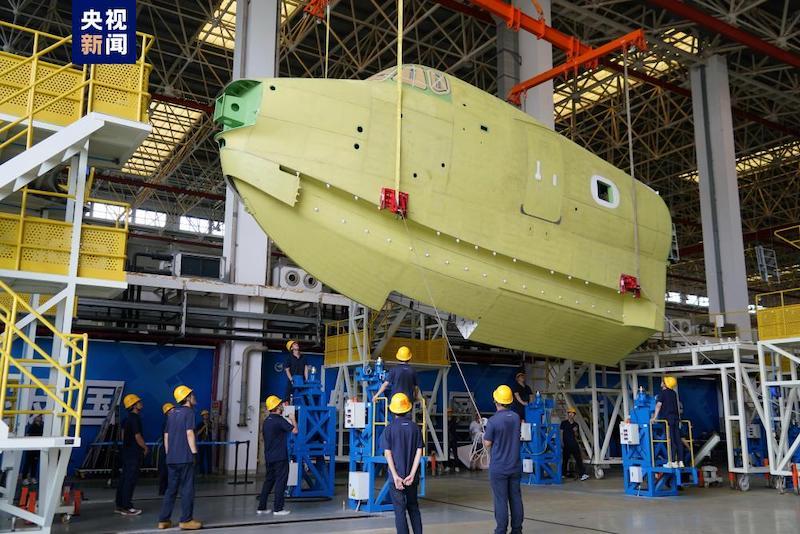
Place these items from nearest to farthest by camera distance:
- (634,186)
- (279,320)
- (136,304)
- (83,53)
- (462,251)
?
(83,53) < (462,251) < (634,186) < (136,304) < (279,320)

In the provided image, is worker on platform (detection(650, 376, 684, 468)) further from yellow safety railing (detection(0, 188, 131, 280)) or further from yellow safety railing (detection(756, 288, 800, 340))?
yellow safety railing (detection(0, 188, 131, 280))

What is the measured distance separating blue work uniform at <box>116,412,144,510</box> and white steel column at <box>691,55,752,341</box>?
822 inches

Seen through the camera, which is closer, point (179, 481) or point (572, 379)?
point (179, 481)

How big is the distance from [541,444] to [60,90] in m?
12.5

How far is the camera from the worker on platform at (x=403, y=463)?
7.03 metres

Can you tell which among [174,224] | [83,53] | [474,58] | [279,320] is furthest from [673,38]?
[174,224]

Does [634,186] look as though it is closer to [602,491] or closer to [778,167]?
[602,491]

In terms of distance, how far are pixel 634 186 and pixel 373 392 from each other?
286 inches

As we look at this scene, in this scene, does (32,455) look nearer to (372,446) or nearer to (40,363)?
(40,363)

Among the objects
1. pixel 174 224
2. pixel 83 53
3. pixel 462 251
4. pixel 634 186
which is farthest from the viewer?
pixel 174 224

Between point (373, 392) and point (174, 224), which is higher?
point (174, 224)

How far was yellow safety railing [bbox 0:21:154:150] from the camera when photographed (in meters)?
9.05

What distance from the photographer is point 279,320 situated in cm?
1942

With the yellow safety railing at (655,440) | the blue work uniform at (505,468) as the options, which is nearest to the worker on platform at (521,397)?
the yellow safety railing at (655,440)
